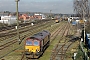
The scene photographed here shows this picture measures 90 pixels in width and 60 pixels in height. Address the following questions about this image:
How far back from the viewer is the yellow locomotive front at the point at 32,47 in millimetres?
23806

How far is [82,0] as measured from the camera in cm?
3781

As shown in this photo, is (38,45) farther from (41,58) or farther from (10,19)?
(10,19)

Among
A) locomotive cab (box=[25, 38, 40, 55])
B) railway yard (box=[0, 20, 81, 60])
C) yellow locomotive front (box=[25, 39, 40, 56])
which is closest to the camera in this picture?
yellow locomotive front (box=[25, 39, 40, 56])

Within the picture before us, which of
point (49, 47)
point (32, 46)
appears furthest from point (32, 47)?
point (49, 47)

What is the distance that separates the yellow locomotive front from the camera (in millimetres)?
23806

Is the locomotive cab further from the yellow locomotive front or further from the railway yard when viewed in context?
the railway yard

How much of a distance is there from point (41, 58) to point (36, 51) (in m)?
1.09

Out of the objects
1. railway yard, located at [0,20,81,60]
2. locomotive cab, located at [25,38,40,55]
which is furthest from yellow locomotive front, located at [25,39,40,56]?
railway yard, located at [0,20,81,60]

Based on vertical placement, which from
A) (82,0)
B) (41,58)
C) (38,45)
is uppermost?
(82,0)

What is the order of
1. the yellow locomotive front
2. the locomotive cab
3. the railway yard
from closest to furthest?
the yellow locomotive front < the locomotive cab < the railway yard

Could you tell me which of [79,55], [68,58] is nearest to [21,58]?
[68,58]

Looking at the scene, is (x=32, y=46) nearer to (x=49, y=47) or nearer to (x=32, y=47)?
(x=32, y=47)

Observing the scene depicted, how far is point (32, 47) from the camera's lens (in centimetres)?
2423

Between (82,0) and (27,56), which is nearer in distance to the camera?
(27,56)
